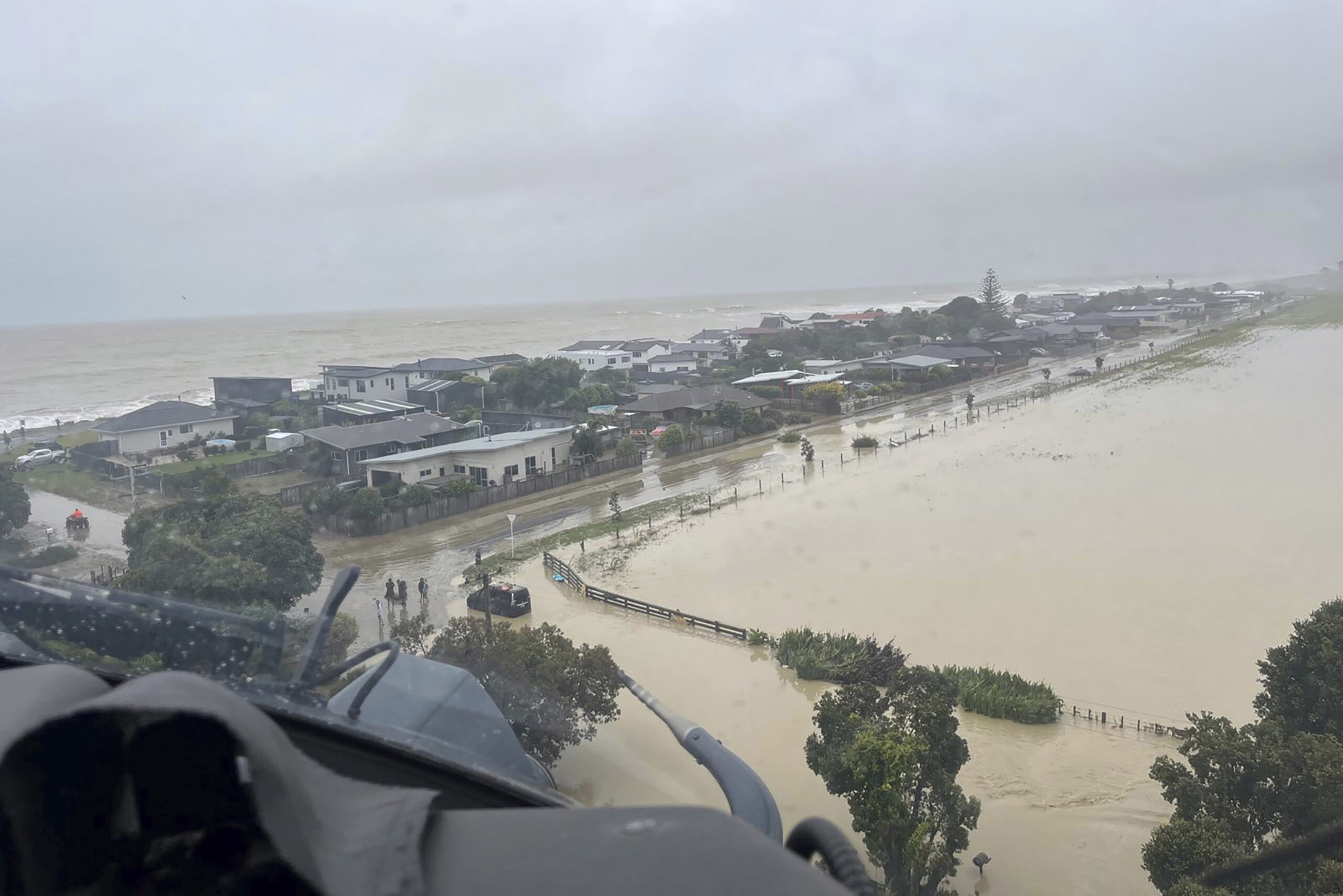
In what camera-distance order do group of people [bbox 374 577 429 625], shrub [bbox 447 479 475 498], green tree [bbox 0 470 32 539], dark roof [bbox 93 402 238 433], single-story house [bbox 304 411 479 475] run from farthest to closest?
dark roof [bbox 93 402 238 433] → single-story house [bbox 304 411 479 475] → shrub [bbox 447 479 475 498] → green tree [bbox 0 470 32 539] → group of people [bbox 374 577 429 625]

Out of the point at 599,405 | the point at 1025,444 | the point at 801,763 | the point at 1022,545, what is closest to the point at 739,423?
the point at 599,405

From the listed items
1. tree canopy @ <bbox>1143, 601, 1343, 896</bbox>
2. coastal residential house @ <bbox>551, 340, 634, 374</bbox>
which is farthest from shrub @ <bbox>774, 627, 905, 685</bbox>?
coastal residential house @ <bbox>551, 340, 634, 374</bbox>

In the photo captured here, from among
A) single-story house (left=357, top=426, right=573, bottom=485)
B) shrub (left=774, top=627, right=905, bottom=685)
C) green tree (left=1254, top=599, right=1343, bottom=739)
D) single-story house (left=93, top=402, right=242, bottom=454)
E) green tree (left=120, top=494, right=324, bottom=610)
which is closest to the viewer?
green tree (left=1254, top=599, right=1343, bottom=739)

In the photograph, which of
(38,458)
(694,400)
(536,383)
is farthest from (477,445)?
(536,383)

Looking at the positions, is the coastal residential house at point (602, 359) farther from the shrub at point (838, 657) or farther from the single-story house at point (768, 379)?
the shrub at point (838, 657)

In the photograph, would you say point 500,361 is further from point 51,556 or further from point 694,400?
point 51,556

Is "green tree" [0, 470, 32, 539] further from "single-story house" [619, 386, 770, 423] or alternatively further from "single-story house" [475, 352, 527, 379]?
"single-story house" [475, 352, 527, 379]
